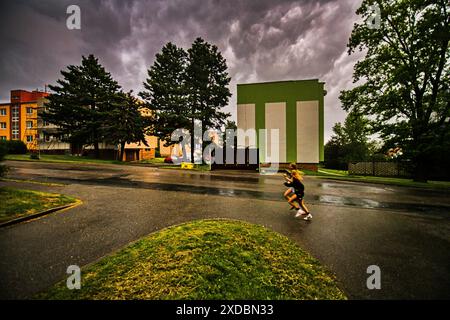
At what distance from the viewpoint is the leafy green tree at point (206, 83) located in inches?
1136

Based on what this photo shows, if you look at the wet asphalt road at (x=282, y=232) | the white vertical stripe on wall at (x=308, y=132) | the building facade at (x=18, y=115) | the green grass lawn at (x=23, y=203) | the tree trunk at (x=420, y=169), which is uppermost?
the building facade at (x=18, y=115)

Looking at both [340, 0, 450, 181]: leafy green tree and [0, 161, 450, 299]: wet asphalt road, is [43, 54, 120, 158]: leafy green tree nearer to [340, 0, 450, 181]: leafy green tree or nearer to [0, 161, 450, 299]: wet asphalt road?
[0, 161, 450, 299]: wet asphalt road

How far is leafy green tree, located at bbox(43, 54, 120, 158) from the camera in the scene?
2908 cm

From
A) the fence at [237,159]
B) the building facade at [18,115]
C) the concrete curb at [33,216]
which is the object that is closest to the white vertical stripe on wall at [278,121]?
the fence at [237,159]

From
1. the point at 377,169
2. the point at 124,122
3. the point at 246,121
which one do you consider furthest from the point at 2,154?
the point at 377,169

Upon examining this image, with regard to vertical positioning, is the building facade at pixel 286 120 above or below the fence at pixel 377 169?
above

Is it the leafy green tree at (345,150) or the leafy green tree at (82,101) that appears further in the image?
the leafy green tree at (345,150)

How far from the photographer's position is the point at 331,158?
36.8 metres

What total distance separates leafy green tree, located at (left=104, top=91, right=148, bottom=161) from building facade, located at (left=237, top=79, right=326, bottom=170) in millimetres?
15404

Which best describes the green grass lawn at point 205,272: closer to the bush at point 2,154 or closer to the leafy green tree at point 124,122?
the bush at point 2,154

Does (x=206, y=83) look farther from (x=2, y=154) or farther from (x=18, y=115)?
(x=18, y=115)
